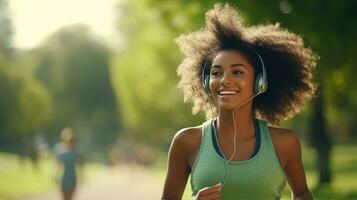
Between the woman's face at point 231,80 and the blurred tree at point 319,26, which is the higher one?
the blurred tree at point 319,26

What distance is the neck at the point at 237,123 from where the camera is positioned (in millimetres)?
4145

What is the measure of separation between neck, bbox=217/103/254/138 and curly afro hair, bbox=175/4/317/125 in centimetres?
21

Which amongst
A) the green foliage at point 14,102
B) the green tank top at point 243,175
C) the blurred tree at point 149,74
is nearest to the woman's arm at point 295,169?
the green tank top at point 243,175

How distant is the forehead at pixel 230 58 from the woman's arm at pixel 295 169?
0.40 metres

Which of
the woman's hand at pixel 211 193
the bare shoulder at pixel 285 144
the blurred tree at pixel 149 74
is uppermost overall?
the blurred tree at pixel 149 74

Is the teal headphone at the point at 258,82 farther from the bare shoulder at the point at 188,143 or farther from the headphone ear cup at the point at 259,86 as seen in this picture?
the bare shoulder at the point at 188,143

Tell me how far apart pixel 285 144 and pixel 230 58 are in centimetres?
48

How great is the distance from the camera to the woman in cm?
397

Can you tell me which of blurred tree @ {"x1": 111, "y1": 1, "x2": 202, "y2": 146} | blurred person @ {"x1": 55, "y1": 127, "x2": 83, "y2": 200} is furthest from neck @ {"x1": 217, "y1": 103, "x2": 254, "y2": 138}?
blurred tree @ {"x1": 111, "y1": 1, "x2": 202, "y2": 146}

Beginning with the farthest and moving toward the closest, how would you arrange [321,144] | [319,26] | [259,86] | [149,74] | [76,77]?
[76,77], [149,74], [321,144], [319,26], [259,86]

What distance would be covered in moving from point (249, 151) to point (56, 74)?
286 feet

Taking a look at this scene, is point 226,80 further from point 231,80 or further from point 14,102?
point 14,102

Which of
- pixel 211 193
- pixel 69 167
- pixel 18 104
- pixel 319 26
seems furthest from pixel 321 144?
pixel 18 104

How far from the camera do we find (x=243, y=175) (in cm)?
396
